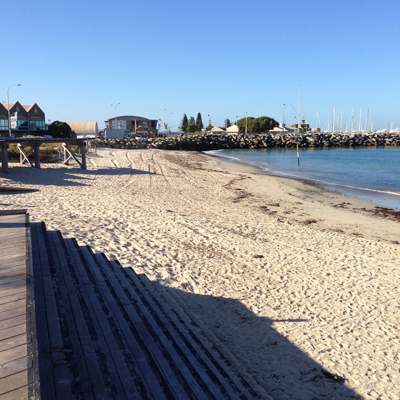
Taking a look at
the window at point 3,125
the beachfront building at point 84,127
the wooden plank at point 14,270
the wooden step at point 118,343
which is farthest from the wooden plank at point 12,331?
the beachfront building at point 84,127

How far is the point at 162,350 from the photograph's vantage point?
3.55m

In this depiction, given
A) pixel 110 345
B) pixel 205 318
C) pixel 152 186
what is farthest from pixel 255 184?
pixel 110 345

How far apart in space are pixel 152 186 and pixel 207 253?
958 cm

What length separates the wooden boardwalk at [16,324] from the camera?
204 centimetres

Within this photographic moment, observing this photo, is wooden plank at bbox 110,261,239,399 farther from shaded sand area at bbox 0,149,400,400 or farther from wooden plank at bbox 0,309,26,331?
wooden plank at bbox 0,309,26,331

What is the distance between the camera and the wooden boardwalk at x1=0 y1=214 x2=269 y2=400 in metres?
2.56

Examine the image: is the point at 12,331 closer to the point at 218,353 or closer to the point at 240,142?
the point at 218,353

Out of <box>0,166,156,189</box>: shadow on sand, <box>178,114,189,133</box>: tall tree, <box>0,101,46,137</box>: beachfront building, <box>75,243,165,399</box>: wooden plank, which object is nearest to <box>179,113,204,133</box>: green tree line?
<box>178,114,189,133</box>: tall tree

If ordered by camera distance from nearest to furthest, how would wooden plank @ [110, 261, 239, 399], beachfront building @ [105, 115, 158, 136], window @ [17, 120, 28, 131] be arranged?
1. wooden plank @ [110, 261, 239, 399]
2. window @ [17, 120, 28, 131]
3. beachfront building @ [105, 115, 158, 136]

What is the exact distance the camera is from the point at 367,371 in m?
4.23

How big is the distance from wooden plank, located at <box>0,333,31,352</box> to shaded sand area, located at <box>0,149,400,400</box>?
257cm

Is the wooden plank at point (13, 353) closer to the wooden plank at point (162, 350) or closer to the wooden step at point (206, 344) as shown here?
the wooden plank at point (162, 350)

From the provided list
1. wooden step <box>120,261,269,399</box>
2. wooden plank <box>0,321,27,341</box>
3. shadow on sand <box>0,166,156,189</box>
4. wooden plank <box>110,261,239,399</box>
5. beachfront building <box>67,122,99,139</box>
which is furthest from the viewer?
beachfront building <box>67,122,99,139</box>

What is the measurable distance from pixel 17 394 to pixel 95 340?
1391mm
